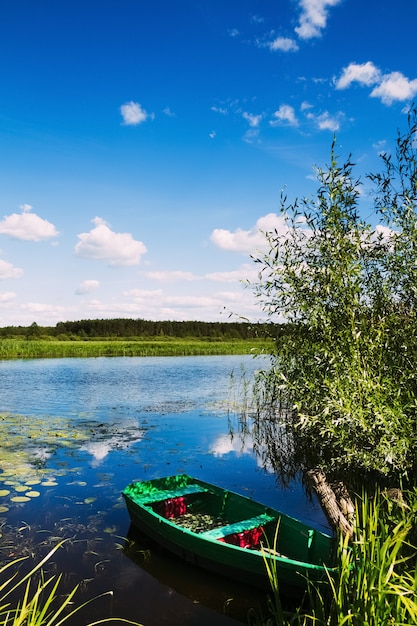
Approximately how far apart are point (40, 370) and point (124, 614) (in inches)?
1279

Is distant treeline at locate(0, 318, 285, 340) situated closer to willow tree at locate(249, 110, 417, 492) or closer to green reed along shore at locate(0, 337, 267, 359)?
green reed along shore at locate(0, 337, 267, 359)

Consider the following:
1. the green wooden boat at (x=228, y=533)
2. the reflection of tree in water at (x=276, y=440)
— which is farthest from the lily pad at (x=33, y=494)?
the reflection of tree in water at (x=276, y=440)

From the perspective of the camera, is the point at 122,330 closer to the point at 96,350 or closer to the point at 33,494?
the point at 96,350

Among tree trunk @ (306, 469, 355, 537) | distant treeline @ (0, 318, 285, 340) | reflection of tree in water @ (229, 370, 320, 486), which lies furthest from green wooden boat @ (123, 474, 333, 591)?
distant treeline @ (0, 318, 285, 340)

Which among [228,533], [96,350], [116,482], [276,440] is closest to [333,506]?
[228,533]

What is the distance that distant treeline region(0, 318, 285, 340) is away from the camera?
73438 mm

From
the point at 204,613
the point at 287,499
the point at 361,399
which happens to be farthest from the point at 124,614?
the point at 287,499

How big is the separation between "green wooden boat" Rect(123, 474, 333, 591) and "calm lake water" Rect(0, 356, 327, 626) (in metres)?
0.35

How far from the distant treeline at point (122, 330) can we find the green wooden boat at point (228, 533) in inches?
2566

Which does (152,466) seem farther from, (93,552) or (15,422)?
(15,422)

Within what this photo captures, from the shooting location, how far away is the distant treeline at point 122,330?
73.4 m

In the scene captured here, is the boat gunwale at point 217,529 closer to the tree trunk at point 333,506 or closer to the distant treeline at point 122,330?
the tree trunk at point 333,506

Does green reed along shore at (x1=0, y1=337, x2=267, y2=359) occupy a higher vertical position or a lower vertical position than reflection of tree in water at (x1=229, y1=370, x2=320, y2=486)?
higher

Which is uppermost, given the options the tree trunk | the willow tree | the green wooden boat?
the willow tree
